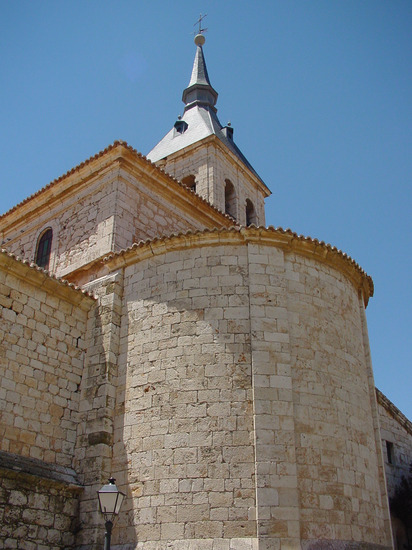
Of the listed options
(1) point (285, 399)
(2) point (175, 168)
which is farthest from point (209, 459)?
(2) point (175, 168)

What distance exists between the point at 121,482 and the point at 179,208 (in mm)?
7420

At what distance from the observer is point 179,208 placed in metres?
14.4

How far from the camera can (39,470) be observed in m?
8.59

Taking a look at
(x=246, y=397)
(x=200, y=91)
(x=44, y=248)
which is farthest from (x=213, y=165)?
(x=246, y=397)

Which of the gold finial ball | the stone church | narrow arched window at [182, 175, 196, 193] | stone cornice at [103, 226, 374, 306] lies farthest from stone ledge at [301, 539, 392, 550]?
the gold finial ball

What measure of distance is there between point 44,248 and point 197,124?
10525 millimetres

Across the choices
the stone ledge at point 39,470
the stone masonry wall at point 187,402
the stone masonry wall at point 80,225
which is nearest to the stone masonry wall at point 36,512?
the stone ledge at point 39,470

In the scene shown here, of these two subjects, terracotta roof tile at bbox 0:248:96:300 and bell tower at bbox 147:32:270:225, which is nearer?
terracotta roof tile at bbox 0:248:96:300

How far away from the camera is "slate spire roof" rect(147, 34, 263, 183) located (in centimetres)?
2161

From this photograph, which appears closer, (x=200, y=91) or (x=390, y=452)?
(x=390, y=452)

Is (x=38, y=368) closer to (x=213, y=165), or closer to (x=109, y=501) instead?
(x=109, y=501)

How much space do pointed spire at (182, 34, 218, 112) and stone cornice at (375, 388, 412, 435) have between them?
1574 centimetres

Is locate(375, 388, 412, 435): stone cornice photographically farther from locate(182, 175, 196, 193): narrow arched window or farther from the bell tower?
locate(182, 175, 196, 193): narrow arched window

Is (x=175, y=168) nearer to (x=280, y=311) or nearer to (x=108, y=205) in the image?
(x=108, y=205)
